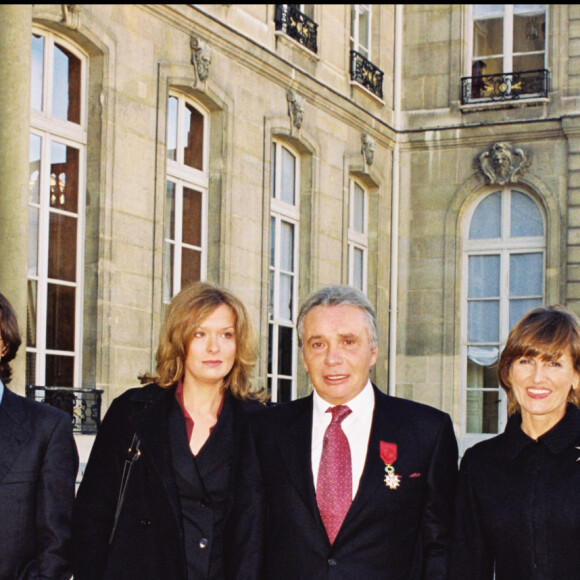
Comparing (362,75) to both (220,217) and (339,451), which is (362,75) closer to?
(220,217)

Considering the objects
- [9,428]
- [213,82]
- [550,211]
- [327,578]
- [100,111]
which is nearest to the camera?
[327,578]

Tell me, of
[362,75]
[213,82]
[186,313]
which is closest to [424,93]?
[362,75]

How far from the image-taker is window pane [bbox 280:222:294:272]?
1321 centimetres

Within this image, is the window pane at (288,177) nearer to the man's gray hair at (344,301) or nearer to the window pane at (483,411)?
the window pane at (483,411)

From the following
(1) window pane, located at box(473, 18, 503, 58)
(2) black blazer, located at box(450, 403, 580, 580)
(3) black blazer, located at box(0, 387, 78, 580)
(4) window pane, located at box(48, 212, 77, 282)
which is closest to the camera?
(2) black blazer, located at box(450, 403, 580, 580)

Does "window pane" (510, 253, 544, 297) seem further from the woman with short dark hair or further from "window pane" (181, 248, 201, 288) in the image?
the woman with short dark hair

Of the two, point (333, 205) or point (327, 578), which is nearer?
point (327, 578)

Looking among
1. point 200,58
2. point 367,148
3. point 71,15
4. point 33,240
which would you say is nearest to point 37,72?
point 71,15

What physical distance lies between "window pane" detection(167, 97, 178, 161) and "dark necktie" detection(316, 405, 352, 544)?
26.1ft

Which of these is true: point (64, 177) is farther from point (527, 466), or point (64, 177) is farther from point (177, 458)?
point (527, 466)

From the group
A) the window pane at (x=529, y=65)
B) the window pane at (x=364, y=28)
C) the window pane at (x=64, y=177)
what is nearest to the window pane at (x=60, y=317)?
the window pane at (x=64, y=177)

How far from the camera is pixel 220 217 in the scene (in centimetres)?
1155

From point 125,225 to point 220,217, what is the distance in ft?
5.94

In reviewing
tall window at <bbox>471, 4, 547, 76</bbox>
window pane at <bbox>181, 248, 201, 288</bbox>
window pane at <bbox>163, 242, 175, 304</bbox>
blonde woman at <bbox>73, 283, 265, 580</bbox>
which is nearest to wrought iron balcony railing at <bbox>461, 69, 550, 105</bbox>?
tall window at <bbox>471, 4, 547, 76</bbox>
